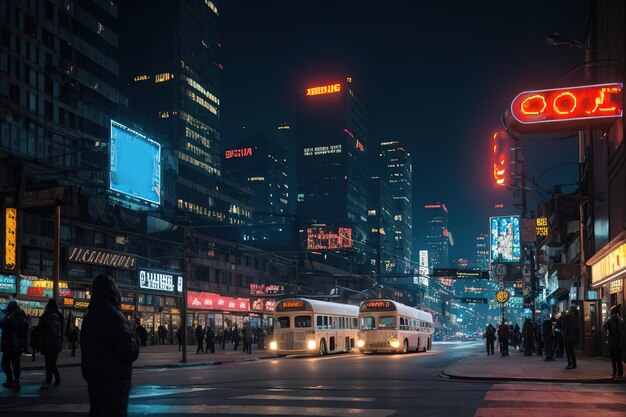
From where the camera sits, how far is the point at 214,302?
226 ft

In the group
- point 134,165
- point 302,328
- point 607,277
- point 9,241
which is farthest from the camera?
point 134,165

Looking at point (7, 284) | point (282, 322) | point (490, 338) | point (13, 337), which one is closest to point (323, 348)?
point (282, 322)

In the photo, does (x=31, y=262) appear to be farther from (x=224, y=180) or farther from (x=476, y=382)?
(x=224, y=180)

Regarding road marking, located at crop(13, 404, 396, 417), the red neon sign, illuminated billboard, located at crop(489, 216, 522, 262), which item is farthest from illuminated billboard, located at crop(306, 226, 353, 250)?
road marking, located at crop(13, 404, 396, 417)

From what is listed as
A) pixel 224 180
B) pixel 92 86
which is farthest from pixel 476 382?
pixel 224 180

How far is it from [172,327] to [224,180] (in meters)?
79.0

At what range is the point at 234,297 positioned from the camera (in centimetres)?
7756

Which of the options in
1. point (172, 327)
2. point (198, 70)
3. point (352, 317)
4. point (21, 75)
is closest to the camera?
point (352, 317)

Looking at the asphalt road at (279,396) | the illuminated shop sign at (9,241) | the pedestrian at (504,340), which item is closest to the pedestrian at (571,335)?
the asphalt road at (279,396)

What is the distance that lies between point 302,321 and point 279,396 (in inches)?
1010

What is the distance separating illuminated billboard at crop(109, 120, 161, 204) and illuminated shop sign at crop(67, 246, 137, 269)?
11.9 meters

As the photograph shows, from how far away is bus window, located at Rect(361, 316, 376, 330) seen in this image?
42.7 m

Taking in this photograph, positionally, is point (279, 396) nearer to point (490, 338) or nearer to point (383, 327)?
point (490, 338)

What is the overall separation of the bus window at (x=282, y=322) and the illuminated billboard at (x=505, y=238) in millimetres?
31403
